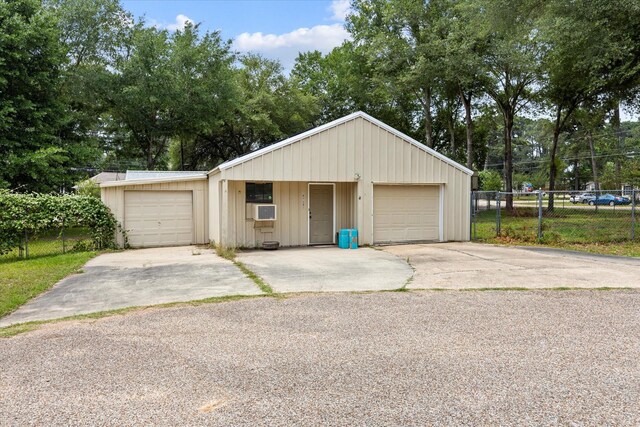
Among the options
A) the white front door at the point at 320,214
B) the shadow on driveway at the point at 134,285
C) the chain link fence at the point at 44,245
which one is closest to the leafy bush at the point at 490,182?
the white front door at the point at 320,214

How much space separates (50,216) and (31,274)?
11.6ft

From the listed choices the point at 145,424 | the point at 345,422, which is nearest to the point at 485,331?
the point at 345,422

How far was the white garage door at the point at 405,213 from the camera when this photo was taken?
12.5 meters

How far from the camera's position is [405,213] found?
12.8 m

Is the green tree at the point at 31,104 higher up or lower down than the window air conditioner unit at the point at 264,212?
higher up

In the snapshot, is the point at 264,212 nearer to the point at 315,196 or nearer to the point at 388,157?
the point at 315,196

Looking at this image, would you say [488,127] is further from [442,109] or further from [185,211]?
[185,211]

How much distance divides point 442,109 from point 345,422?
27.6 m

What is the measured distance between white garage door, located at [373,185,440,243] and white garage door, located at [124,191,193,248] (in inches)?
231

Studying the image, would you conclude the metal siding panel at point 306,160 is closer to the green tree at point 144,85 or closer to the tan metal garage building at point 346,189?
the tan metal garage building at point 346,189

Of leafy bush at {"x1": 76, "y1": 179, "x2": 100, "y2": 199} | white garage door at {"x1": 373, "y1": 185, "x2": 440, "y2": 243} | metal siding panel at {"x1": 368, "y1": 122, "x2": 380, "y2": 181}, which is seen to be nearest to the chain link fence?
leafy bush at {"x1": 76, "y1": 179, "x2": 100, "y2": 199}

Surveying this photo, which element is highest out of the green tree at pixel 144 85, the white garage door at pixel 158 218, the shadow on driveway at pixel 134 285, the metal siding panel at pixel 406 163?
the green tree at pixel 144 85

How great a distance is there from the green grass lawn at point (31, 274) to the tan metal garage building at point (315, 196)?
8.73 ft

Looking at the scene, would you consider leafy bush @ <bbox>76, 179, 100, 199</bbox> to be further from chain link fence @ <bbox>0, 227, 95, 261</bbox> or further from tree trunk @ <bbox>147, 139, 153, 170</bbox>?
tree trunk @ <bbox>147, 139, 153, 170</bbox>
